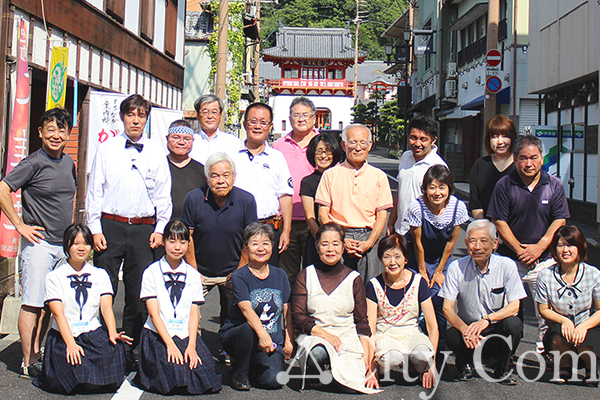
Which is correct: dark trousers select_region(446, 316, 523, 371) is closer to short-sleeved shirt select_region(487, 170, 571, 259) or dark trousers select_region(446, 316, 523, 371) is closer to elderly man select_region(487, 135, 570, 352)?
elderly man select_region(487, 135, 570, 352)

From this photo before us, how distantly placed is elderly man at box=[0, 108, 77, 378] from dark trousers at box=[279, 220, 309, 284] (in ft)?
6.29

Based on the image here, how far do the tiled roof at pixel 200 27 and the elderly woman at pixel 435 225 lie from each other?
20.7 metres

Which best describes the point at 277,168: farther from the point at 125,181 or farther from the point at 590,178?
the point at 590,178

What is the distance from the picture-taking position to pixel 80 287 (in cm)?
462

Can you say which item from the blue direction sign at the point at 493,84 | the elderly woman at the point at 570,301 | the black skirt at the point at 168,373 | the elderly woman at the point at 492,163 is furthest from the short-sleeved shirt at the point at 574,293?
the blue direction sign at the point at 493,84

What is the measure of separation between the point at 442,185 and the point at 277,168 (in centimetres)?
140

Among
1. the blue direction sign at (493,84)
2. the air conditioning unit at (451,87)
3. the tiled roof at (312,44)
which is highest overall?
the tiled roof at (312,44)

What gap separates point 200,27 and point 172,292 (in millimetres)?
21532

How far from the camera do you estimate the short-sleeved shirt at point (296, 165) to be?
589 centimetres

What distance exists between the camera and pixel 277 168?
18.1ft

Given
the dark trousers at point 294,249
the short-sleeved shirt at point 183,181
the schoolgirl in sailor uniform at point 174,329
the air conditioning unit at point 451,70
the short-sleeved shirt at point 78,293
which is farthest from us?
the air conditioning unit at point 451,70

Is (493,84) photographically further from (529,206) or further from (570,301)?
(570,301)

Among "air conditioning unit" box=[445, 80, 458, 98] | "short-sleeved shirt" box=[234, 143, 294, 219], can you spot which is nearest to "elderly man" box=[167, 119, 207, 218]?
"short-sleeved shirt" box=[234, 143, 294, 219]

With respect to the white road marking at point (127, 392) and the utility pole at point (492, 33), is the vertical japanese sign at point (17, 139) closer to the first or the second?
the white road marking at point (127, 392)
